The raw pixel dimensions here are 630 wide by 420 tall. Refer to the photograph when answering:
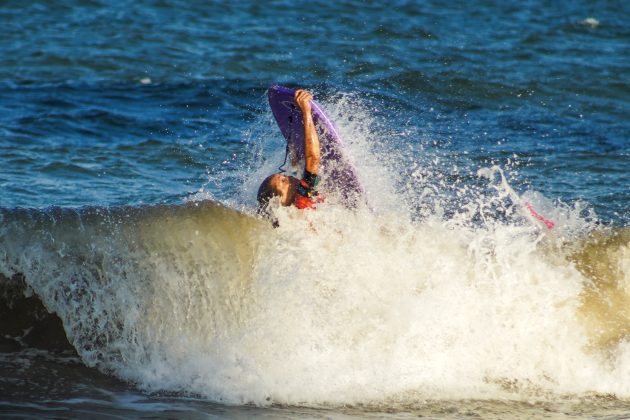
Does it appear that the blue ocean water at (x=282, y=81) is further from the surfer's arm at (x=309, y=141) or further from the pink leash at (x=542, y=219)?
the surfer's arm at (x=309, y=141)

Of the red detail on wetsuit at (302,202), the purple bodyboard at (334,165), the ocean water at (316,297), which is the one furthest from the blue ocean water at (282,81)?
the red detail on wetsuit at (302,202)

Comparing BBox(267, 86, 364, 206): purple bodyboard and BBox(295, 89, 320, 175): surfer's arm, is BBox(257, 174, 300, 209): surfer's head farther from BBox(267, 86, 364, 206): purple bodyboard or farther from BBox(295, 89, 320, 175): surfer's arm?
BBox(267, 86, 364, 206): purple bodyboard

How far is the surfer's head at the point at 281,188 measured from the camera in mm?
7008

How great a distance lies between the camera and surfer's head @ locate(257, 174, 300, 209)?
701cm

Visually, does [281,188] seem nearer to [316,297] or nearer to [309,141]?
[309,141]

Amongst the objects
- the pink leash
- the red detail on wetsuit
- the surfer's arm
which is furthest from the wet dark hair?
the pink leash

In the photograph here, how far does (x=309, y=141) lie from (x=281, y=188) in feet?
1.31

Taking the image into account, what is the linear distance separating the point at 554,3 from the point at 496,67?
5065mm

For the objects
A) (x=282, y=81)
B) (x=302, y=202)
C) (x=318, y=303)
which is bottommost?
(x=318, y=303)

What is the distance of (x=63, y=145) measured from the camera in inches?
447

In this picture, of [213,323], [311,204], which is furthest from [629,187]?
[213,323]

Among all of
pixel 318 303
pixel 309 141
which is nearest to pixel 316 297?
pixel 318 303

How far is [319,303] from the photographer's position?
6871 millimetres

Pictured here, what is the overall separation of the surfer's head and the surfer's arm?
19 cm
